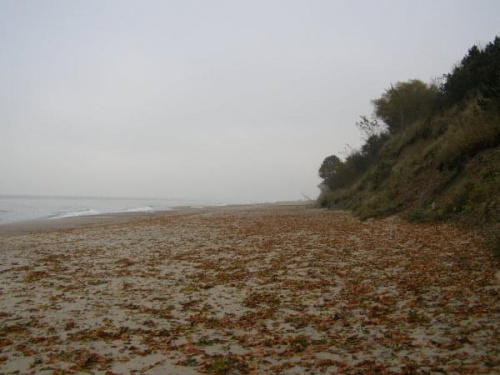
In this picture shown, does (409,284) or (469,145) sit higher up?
(469,145)

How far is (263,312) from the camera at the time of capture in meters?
6.49

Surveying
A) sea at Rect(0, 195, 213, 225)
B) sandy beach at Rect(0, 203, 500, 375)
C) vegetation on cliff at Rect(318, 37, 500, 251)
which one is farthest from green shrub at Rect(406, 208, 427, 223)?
sea at Rect(0, 195, 213, 225)

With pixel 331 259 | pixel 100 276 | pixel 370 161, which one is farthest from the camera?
pixel 370 161

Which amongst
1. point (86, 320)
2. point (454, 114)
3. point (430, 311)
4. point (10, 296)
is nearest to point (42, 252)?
point (10, 296)

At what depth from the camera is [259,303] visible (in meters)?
7.02

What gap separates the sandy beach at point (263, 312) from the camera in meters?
Result: 4.55

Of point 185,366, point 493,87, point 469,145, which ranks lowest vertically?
point 185,366

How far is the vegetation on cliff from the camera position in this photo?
15.4 metres

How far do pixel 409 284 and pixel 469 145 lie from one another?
13.8m

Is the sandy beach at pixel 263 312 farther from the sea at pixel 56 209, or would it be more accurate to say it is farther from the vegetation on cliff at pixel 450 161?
the sea at pixel 56 209

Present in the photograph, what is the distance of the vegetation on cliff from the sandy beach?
4254mm

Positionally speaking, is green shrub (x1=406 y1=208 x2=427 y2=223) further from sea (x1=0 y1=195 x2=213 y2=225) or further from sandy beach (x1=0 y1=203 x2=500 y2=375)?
sea (x1=0 y1=195 x2=213 y2=225)

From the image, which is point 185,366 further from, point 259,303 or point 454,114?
point 454,114

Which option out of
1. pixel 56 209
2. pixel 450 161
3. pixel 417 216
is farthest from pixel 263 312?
pixel 56 209
